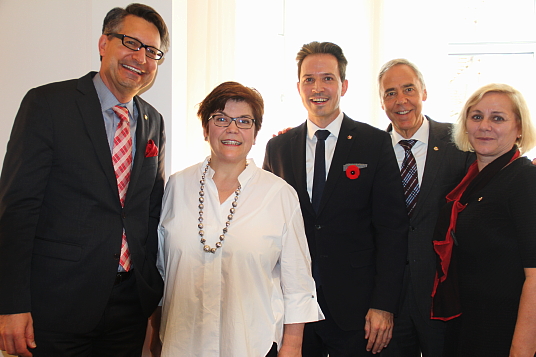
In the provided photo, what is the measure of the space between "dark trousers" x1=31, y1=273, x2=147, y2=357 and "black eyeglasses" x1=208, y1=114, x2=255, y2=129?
826 millimetres

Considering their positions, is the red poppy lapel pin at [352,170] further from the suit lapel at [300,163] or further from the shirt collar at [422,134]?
the shirt collar at [422,134]

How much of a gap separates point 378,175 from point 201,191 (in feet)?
2.98

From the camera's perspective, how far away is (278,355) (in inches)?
71.6

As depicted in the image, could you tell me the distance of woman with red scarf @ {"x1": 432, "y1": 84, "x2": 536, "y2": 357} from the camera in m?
1.81

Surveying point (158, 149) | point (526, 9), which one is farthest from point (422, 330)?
point (526, 9)

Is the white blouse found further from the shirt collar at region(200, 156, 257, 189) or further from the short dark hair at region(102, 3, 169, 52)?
the short dark hair at region(102, 3, 169, 52)

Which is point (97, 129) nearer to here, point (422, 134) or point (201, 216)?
point (201, 216)

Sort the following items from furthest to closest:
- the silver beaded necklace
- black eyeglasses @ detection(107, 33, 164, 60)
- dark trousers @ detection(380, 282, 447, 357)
Answer: dark trousers @ detection(380, 282, 447, 357) → black eyeglasses @ detection(107, 33, 164, 60) → the silver beaded necklace

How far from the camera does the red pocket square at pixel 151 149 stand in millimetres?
2057

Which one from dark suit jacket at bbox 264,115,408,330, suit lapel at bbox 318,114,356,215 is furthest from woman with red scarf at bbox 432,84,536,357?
suit lapel at bbox 318,114,356,215

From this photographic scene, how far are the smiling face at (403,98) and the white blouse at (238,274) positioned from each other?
98cm

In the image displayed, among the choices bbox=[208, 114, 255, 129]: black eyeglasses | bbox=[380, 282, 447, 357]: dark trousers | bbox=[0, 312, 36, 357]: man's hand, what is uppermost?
bbox=[208, 114, 255, 129]: black eyeglasses

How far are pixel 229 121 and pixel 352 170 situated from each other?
69 centimetres

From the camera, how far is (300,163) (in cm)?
225
